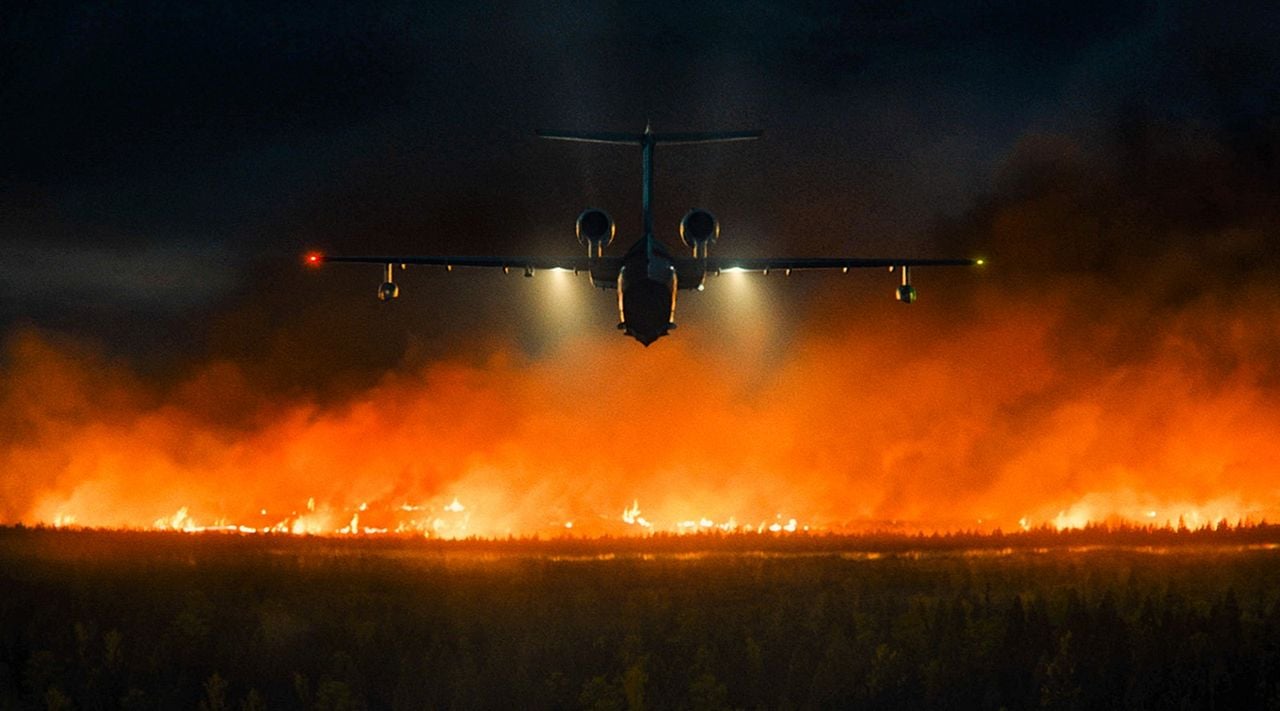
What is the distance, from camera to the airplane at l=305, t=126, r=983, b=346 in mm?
52344

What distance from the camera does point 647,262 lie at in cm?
5222

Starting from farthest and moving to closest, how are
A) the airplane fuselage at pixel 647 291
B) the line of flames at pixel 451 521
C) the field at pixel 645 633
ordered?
the line of flames at pixel 451 521, the airplane fuselage at pixel 647 291, the field at pixel 645 633

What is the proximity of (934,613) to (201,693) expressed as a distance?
784 inches

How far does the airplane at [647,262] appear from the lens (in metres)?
52.3

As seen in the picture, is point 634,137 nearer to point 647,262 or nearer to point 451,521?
point 647,262

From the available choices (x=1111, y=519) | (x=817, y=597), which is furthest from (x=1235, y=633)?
(x=1111, y=519)

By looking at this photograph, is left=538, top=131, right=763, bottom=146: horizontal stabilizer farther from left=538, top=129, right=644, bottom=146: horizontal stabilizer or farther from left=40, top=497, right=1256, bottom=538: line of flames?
left=40, top=497, right=1256, bottom=538: line of flames

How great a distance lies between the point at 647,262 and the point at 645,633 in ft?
37.7

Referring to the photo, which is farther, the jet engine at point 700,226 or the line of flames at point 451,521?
the line of flames at point 451,521

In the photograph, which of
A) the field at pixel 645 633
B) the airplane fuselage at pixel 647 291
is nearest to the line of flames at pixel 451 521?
the field at pixel 645 633

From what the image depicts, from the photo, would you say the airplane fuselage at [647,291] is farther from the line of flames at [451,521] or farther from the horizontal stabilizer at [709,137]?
the line of flames at [451,521]

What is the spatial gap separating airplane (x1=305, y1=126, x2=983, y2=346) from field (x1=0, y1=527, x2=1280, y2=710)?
29.0 feet

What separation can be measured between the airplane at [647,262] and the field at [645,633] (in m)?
8.85

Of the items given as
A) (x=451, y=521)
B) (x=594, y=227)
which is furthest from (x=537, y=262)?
(x=451, y=521)
